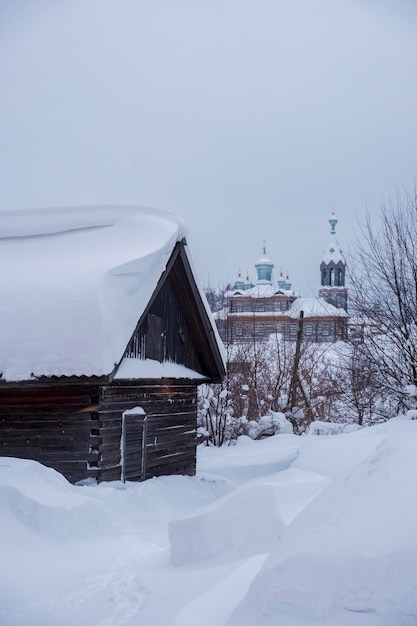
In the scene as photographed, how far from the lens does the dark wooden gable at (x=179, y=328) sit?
47.4 ft

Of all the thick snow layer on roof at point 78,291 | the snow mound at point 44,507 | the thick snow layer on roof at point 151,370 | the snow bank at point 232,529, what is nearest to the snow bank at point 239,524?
the snow bank at point 232,529

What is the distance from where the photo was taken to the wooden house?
1158 centimetres

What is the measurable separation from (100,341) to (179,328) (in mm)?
4947

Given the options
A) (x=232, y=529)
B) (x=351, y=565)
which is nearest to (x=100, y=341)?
(x=232, y=529)

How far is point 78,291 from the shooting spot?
1219 cm

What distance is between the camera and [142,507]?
11.9m

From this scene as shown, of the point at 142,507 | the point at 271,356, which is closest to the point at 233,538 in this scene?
the point at 142,507

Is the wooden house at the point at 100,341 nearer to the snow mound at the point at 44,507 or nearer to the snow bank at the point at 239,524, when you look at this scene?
the snow mound at the point at 44,507

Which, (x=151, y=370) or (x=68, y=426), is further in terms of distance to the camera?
(x=151, y=370)

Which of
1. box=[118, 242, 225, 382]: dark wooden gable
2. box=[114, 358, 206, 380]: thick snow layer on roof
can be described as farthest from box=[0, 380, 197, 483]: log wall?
box=[118, 242, 225, 382]: dark wooden gable

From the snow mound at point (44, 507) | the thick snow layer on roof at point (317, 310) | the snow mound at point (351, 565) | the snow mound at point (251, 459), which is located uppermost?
the thick snow layer on roof at point (317, 310)

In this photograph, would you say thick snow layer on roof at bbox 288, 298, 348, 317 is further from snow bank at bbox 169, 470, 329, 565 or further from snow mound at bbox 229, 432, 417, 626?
snow mound at bbox 229, 432, 417, 626

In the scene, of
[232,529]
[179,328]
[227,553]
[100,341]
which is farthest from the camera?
[179,328]

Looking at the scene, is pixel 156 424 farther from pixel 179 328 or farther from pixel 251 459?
pixel 251 459
